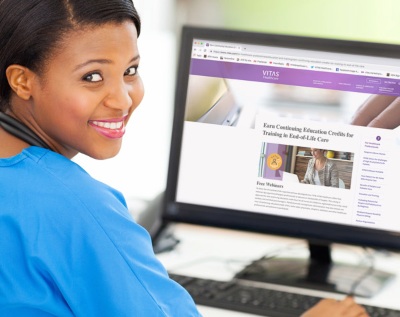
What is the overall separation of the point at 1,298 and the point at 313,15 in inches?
76.7

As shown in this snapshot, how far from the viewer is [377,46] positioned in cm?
124

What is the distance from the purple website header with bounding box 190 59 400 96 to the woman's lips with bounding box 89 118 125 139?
0.41 metres

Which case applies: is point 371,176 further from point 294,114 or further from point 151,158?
point 151,158

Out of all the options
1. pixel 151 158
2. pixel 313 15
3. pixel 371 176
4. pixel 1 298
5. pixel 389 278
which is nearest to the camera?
pixel 1 298

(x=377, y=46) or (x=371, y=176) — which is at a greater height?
(x=377, y=46)

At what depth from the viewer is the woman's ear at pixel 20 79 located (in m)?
0.83

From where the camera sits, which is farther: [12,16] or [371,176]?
[371,176]

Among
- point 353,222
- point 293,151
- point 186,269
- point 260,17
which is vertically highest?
point 260,17

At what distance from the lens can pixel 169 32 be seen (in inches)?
82.4

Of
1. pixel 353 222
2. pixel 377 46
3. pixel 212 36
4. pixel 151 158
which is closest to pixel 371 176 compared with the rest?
pixel 353 222

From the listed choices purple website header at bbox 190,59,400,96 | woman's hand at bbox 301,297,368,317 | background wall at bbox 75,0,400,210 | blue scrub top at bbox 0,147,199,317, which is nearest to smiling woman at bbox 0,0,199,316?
blue scrub top at bbox 0,147,199,317

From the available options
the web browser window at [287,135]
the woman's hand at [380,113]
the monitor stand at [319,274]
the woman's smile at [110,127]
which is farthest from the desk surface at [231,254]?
the woman's smile at [110,127]

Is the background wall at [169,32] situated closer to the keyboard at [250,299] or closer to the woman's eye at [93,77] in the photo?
the keyboard at [250,299]

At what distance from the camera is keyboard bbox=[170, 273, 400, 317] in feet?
3.74
